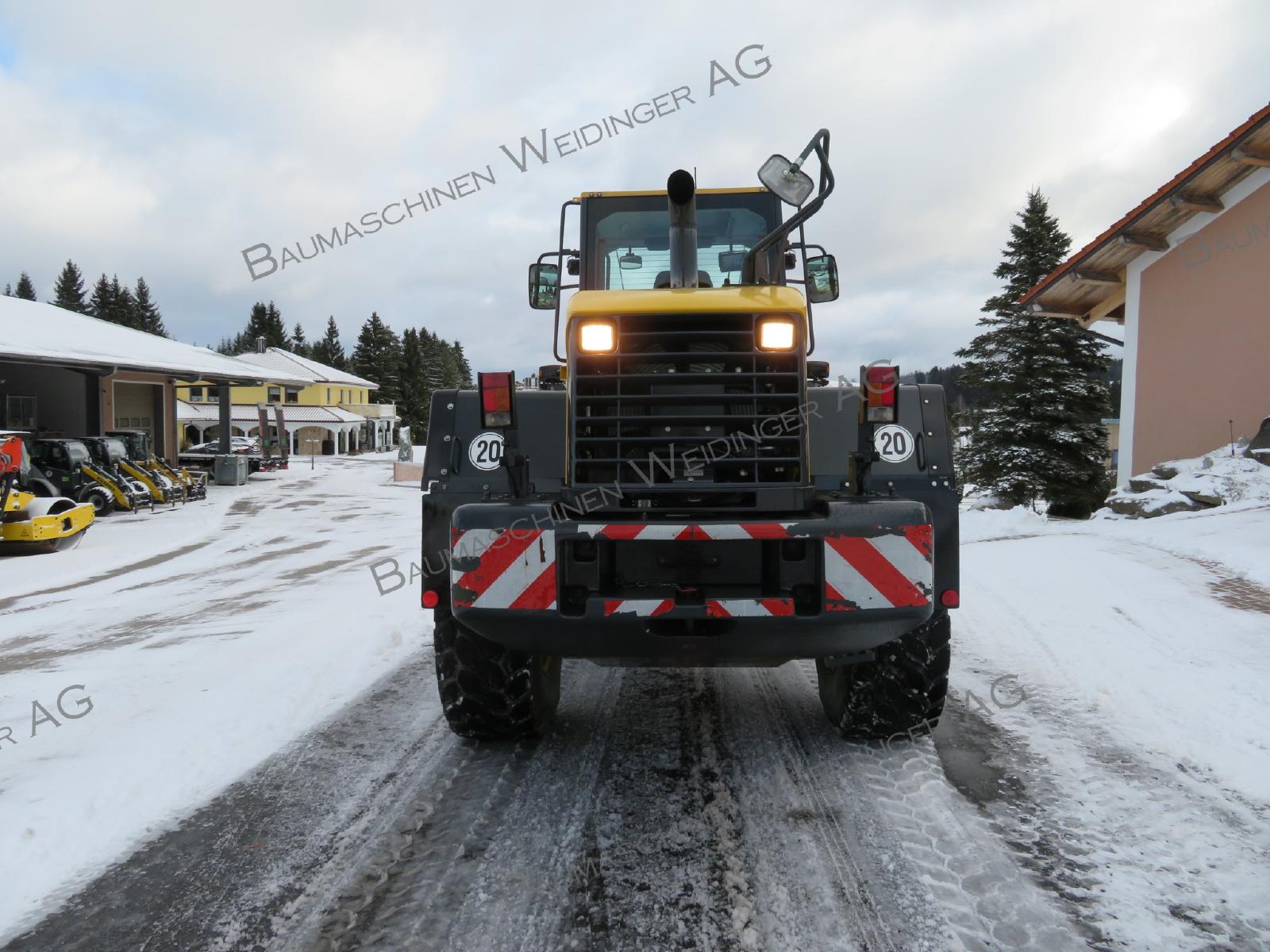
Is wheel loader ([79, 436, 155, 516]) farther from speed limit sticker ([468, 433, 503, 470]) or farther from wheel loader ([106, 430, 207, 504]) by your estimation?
speed limit sticker ([468, 433, 503, 470])

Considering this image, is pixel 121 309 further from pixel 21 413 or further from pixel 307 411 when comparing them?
pixel 21 413

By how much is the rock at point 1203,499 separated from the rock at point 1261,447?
0.80 m

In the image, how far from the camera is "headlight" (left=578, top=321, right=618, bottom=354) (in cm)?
367

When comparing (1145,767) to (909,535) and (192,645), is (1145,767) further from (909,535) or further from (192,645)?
(192,645)

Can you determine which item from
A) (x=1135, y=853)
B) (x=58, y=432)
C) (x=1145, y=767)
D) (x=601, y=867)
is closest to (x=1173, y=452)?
(x=1145, y=767)

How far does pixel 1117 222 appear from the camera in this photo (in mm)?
13109

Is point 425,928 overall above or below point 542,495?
below

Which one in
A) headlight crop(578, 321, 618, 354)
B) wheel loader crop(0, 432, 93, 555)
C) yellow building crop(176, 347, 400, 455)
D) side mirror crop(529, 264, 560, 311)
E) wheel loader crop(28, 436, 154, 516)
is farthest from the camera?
yellow building crop(176, 347, 400, 455)

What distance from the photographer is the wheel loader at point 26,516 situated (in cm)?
1234

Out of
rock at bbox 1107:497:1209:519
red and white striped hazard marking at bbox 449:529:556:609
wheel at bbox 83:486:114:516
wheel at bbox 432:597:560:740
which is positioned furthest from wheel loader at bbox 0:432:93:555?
rock at bbox 1107:497:1209:519

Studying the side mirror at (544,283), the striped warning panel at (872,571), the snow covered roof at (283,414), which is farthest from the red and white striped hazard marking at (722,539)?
the snow covered roof at (283,414)

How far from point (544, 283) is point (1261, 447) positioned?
36.1 feet

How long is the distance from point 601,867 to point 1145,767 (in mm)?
2458

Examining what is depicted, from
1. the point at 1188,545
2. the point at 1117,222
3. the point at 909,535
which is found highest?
the point at 1117,222
